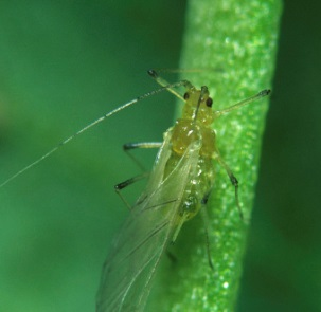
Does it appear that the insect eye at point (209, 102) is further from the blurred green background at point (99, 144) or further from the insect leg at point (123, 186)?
the blurred green background at point (99, 144)

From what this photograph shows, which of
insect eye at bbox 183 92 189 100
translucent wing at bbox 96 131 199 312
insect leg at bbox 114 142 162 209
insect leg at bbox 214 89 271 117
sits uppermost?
insect eye at bbox 183 92 189 100

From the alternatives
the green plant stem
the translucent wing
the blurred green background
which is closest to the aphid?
the translucent wing

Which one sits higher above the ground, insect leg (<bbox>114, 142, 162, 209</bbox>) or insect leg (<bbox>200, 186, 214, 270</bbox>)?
insect leg (<bbox>114, 142, 162, 209</bbox>)

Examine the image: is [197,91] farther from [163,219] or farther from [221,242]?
[221,242]

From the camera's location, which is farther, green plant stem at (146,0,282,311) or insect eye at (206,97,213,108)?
insect eye at (206,97,213,108)

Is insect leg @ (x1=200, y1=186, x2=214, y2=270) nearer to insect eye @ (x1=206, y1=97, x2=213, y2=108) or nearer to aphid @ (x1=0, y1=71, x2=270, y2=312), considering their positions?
aphid @ (x1=0, y1=71, x2=270, y2=312)

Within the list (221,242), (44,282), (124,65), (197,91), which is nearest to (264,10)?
(197,91)
